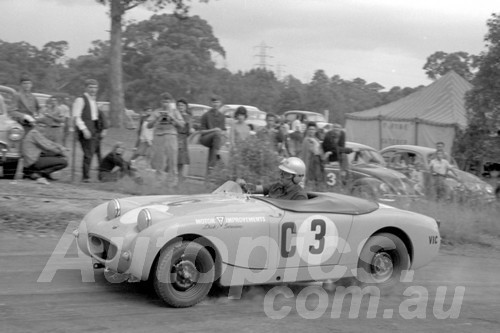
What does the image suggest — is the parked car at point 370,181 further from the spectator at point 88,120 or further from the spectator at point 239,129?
the spectator at point 88,120

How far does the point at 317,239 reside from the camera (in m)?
6.98

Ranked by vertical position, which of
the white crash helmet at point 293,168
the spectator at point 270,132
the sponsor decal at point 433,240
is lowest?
the sponsor decal at point 433,240

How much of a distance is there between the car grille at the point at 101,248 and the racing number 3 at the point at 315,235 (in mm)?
1604

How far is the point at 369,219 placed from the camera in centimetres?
740

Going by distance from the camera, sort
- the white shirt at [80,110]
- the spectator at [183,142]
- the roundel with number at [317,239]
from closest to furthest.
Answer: the roundel with number at [317,239] → the white shirt at [80,110] → the spectator at [183,142]

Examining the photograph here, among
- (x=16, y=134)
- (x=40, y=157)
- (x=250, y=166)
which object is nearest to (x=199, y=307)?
(x=250, y=166)

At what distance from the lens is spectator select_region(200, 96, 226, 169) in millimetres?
13617

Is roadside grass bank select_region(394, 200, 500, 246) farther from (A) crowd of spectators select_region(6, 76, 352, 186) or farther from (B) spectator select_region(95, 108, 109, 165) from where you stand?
(B) spectator select_region(95, 108, 109, 165)

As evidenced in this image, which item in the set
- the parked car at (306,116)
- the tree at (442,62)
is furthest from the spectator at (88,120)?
the tree at (442,62)

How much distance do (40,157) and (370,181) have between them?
Result: 6442 millimetres

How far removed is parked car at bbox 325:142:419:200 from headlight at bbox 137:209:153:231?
7.96m

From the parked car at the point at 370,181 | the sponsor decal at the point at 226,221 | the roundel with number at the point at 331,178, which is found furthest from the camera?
the roundel with number at the point at 331,178

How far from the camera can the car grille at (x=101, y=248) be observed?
6285mm

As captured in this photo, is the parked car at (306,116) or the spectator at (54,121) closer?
the spectator at (54,121)
